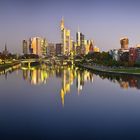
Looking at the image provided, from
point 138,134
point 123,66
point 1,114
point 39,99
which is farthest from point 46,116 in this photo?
point 123,66

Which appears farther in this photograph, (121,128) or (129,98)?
(129,98)

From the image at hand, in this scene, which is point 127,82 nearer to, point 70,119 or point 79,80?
point 79,80

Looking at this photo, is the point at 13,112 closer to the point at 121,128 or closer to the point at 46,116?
the point at 46,116

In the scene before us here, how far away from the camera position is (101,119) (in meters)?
10.3

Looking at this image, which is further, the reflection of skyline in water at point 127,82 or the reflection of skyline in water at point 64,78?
the reflection of skyline in water at point 127,82

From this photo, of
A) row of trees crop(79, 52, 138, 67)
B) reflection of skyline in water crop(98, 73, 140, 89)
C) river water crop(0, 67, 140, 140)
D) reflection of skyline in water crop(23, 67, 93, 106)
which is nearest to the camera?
river water crop(0, 67, 140, 140)

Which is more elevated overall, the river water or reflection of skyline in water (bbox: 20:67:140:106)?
reflection of skyline in water (bbox: 20:67:140:106)

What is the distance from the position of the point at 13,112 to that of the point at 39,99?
3.65 metres

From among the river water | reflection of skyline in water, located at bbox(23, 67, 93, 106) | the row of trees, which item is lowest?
the river water

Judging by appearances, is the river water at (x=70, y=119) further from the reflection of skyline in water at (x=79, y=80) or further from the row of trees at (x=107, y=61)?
the row of trees at (x=107, y=61)

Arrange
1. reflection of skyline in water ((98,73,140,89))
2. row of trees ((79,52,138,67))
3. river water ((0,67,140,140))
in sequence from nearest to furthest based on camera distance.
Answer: river water ((0,67,140,140)) → reflection of skyline in water ((98,73,140,89)) → row of trees ((79,52,138,67))

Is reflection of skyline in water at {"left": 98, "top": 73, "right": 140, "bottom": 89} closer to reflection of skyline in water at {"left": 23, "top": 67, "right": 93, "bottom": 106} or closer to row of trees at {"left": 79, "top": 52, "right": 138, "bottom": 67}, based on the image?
reflection of skyline in water at {"left": 23, "top": 67, "right": 93, "bottom": 106}

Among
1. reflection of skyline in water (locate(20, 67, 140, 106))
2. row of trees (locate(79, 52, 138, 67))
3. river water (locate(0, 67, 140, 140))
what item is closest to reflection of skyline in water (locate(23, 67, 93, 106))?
reflection of skyline in water (locate(20, 67, 140, 106))

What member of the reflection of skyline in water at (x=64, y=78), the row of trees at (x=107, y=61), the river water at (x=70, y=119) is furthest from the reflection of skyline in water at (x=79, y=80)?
the row of trees at (x=107, y=61)
